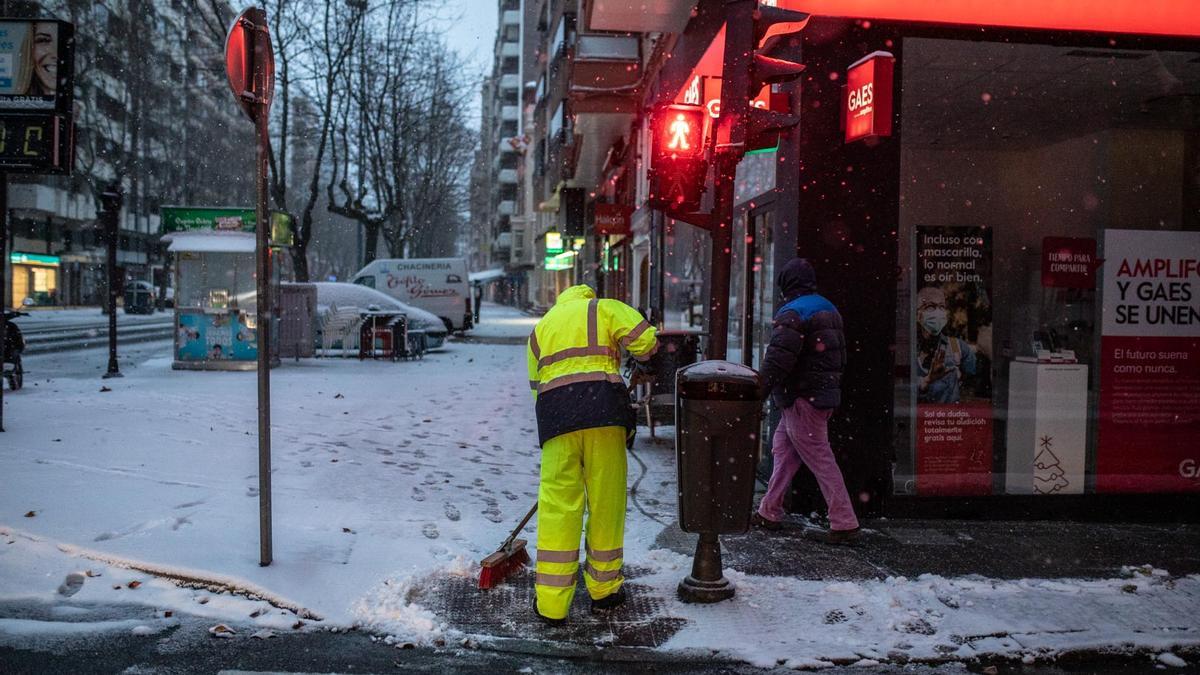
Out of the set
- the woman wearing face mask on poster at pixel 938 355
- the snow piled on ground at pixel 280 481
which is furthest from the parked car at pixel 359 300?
the woman wearing face mask on poster at pixel 938 355

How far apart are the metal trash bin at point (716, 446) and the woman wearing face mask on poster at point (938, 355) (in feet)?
9.28

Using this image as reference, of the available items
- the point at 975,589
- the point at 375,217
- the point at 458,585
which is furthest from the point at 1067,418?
the point at 375,217

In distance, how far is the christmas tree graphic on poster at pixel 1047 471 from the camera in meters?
7.40

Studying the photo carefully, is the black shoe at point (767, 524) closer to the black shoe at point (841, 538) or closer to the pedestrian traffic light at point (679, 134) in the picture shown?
the black shoe at point (841, 538)

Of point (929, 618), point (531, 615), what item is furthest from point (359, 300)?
point (929, 618)

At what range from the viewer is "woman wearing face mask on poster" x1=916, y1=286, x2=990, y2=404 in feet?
24.2

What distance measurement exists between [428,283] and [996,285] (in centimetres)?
2612

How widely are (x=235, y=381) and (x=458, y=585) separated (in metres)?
11.1

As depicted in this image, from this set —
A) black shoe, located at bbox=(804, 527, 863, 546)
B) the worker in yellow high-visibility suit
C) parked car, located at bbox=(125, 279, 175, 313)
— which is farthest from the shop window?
parked car, located at bbox=(125, 279, 175, 313)

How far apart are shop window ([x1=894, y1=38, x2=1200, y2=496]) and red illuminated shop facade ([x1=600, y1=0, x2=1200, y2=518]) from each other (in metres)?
0.02

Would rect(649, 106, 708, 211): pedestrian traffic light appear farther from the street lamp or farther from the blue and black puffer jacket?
the street lamp

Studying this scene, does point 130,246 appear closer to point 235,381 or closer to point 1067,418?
point 235,381

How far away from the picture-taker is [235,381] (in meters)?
15.3

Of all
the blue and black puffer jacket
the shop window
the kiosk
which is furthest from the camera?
the kiosk
